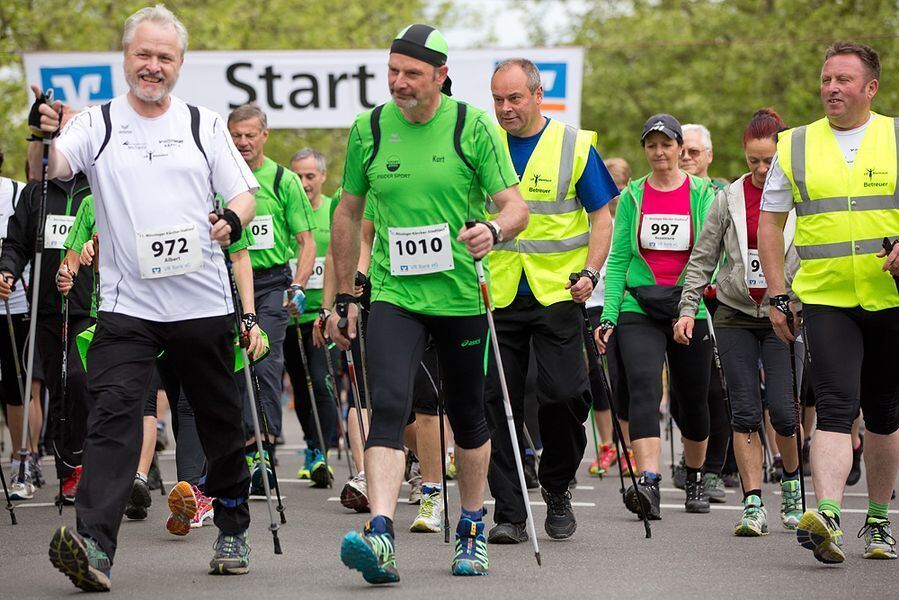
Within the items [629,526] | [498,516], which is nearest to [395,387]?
[498,516]

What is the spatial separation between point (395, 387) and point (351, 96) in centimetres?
1107

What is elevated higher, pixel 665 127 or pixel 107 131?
pixel 665 127

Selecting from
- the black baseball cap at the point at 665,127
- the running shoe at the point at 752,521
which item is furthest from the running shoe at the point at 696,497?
the black baseball cap at the point at 665,127

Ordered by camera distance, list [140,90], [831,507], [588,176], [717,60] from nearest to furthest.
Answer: [140,90]
[831,507]
[588,176]
[717,60]

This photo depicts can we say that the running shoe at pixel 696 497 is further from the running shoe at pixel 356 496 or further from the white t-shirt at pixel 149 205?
the white t-shirt at pixel 149 205

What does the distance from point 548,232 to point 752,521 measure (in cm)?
189

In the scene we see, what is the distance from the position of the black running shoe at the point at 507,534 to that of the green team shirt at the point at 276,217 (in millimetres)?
3072

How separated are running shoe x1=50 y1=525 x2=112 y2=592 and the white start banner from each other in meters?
11.1

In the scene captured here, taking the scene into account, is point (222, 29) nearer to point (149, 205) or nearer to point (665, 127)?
point (665, 127)

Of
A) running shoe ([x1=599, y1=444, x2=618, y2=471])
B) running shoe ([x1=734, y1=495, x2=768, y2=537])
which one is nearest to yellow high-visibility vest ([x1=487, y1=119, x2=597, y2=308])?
running shoe ([x1=734, y1=495, x2=768, y2=537])

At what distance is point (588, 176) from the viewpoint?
26.4ft

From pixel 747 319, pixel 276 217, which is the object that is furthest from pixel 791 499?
pixel 276 217

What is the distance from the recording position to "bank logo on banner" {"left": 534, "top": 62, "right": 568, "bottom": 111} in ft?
55.7

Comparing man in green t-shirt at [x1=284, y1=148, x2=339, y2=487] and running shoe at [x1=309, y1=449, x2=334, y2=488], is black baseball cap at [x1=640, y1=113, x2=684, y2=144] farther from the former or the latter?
running shoe at [x1=309, y1=449, x2=334, y2=488]
